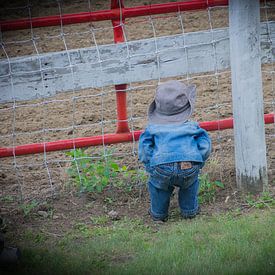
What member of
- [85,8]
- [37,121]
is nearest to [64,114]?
[37,121]

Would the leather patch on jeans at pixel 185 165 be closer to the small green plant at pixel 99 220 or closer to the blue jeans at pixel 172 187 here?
the blue jeans at pixel 172 187

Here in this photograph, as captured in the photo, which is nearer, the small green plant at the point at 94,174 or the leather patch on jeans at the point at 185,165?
the leather patch on jeans at the point at 185,165

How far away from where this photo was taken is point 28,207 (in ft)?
17.7

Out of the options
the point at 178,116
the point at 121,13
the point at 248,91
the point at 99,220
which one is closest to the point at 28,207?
the point at 99,220

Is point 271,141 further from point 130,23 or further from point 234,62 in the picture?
point 130,23

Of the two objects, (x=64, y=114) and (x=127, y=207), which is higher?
A: (x=64, y=114)

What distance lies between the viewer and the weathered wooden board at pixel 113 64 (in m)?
5.52

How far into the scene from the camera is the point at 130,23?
10969 mm

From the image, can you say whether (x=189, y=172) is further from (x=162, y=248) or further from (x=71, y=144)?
(x=71, y=144)

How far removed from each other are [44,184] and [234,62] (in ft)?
6.36

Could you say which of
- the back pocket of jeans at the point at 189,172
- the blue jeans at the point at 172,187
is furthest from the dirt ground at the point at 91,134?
the back pocket of jeans at the point at 189,172

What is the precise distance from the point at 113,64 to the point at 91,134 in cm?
177

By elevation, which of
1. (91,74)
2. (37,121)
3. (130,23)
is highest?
(130,23)

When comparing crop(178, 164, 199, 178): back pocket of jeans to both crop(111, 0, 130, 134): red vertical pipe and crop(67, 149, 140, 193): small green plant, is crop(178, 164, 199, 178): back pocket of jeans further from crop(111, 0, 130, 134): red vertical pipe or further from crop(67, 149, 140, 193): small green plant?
crop(111, 0, 130, 134): red vertical pipe
